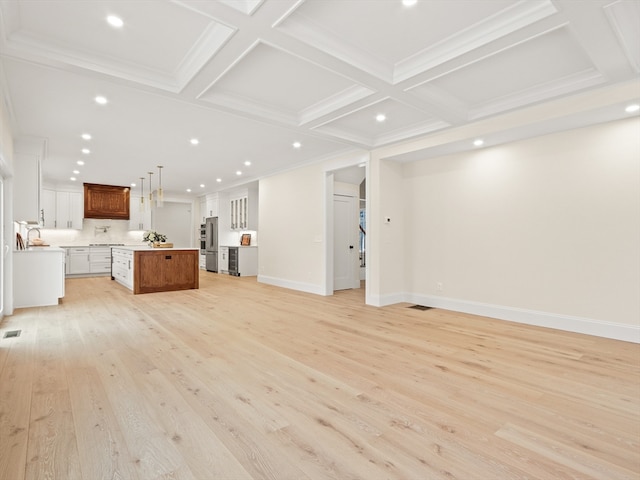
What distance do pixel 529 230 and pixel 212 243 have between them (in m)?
9.11

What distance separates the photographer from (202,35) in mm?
2730

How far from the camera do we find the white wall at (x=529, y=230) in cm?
369

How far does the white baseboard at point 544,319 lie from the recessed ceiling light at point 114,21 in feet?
16.9

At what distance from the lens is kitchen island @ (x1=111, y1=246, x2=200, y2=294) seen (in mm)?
6609

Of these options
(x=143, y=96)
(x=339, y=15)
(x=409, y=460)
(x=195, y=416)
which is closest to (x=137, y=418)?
(x=195, y=416)

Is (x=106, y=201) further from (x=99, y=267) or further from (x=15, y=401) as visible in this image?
(x=15, y=401)

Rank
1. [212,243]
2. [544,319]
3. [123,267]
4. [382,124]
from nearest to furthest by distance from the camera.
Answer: [544,319] → [382,124] → [123,267] → [212,243]

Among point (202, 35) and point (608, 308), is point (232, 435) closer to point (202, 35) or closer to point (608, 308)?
point (202, 35)

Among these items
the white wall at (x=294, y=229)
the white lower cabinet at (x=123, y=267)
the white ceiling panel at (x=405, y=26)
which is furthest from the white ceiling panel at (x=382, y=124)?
the white lower cabinet at (x=123, y=267)

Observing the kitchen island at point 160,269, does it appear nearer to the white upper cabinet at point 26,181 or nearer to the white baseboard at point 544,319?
the white upper cabinet at point 26,181

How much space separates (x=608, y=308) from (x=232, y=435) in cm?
420

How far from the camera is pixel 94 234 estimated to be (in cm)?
1029

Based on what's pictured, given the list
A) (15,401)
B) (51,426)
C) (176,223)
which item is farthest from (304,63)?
(176,223)

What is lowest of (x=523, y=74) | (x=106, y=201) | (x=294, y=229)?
(x=294, y=229)
